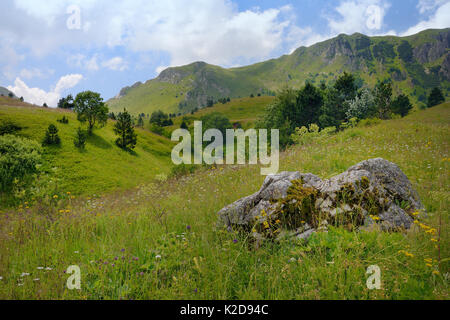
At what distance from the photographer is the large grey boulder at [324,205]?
384 centimetres

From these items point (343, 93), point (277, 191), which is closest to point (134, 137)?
point (343, 93)

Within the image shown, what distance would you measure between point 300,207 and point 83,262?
150 inches

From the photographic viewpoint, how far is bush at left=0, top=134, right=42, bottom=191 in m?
22.5

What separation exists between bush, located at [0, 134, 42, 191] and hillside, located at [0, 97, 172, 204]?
2.39 m

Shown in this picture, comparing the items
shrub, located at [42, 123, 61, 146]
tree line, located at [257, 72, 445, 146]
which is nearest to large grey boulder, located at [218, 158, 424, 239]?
tree line, located at [257, 72, 445, 146]

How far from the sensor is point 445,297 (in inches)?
89.7

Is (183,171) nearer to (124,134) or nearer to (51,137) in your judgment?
(51,137)

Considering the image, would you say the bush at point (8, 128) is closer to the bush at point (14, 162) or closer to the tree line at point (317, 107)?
the bush at point (14, 162)

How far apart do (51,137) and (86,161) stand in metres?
6.17

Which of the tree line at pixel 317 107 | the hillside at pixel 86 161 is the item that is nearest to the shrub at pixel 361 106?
the tree line at pixel 317 107

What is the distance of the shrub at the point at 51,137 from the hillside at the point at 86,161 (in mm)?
917
